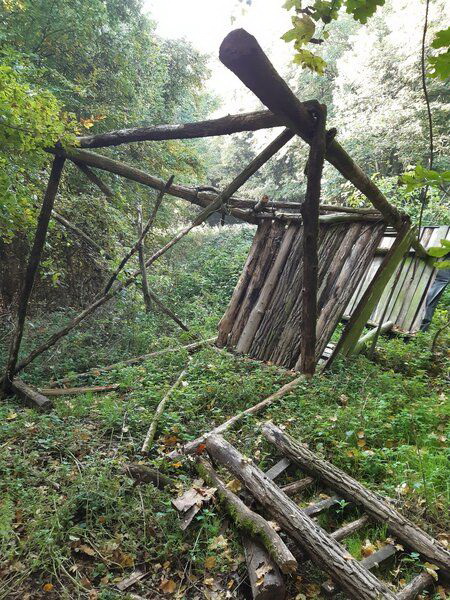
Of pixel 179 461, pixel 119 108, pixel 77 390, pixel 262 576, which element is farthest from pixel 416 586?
pixel 119 108

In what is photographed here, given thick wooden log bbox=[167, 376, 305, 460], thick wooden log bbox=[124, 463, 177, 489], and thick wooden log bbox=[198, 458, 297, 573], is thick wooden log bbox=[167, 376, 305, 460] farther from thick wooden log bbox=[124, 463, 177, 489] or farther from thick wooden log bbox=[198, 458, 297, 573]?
thick wooden log bbox=[198, 458, 297, 573]

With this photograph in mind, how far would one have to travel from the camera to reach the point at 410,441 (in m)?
3.88

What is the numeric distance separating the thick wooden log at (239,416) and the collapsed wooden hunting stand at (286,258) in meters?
0.27

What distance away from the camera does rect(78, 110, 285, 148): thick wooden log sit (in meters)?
3.25

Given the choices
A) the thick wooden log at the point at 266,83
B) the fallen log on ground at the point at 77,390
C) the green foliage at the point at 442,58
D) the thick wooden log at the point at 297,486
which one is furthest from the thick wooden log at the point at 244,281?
the green foliage at the point at 442,58

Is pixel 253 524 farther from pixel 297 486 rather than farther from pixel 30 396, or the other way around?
pixel 30 396

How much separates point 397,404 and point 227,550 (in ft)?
8.80

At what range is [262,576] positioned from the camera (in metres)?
2.45

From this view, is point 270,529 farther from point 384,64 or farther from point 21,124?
point 384,64

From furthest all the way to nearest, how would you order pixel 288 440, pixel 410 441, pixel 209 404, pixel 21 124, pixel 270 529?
1. pixel 209 404
2. pixel 21 124
3. pixel 410 441
4. pixel 288 440
5. pixel 270 529

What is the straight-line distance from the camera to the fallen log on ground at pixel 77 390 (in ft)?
17.9

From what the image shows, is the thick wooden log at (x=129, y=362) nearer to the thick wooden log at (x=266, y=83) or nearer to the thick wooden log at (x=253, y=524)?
the thick wooden log at (x=253, y=524)

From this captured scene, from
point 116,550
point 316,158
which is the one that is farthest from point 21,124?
→ point 116,550

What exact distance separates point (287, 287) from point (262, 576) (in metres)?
3.64
